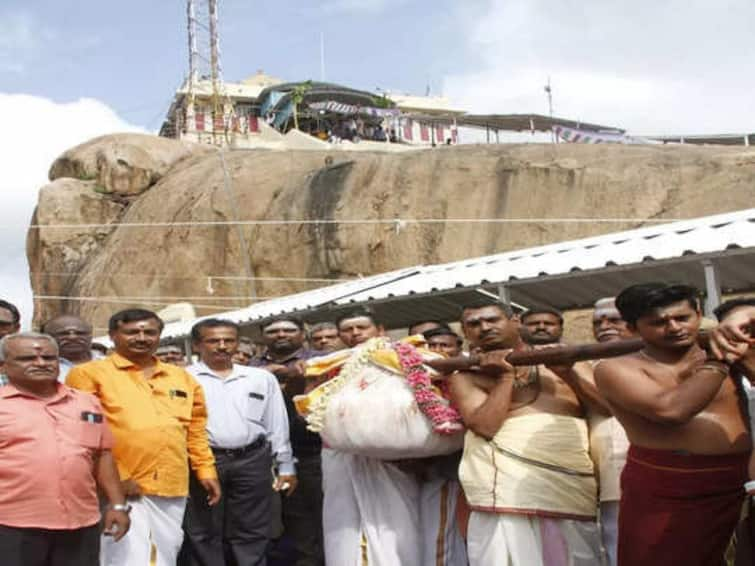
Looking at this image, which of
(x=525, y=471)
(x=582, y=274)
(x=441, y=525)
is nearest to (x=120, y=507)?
(x=441, y=525)

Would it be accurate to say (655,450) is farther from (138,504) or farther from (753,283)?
(753,283)

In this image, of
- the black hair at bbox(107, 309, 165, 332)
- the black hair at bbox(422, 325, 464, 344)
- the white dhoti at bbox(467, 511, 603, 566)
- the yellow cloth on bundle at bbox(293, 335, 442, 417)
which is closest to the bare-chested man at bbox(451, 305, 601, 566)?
the white dhoti at bbox(467, 511, 603, 566)

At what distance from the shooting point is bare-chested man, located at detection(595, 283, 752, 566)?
2838mm

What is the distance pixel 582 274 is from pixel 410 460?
12.4ft

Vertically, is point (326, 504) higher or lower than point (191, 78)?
lower

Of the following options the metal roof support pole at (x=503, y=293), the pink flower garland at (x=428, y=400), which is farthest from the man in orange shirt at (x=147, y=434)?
the metal roof support pole at (x=503, y=293)

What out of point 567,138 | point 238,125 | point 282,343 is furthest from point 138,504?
point 238,125

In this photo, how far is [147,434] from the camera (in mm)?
4465

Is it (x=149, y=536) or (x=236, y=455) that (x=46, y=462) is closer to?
(x=149, y=536)

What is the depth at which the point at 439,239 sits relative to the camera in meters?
18.2

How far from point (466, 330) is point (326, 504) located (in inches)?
51.8

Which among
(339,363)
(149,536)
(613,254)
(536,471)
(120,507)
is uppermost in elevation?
(613,254)

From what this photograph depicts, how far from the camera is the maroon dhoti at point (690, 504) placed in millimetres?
2844

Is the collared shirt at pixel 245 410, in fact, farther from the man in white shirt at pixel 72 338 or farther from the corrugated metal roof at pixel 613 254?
the corrugated metal roof at pixel 613 254
